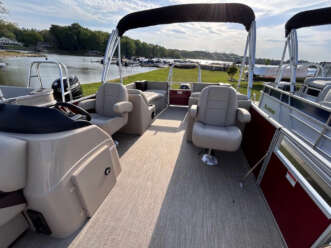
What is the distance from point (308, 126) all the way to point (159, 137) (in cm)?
251

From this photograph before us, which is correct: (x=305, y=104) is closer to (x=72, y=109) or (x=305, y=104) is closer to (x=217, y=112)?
(x=217, y=112)

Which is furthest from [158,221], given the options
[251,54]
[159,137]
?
[251,54]

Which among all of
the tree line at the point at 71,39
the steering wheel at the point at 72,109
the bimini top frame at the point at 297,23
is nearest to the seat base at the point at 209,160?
the steering wheel at the point at 72,109

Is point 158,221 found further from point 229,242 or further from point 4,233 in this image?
point 4,233

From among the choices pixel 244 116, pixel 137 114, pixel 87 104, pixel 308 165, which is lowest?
pixel 308 165

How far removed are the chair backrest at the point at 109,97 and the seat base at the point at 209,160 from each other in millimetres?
→ 1517

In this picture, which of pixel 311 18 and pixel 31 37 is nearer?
pixel 311 18

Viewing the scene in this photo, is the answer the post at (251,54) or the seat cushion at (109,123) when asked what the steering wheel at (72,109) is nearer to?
the seat cushion at (109,123)

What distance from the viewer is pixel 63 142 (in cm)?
105

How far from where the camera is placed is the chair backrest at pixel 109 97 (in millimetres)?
2553

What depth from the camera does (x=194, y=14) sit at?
9.59 ft

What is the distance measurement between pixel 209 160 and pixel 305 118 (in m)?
1.97

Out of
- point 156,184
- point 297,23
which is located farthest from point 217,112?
point 297,23

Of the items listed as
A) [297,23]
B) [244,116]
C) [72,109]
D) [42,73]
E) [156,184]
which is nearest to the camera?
[72,109]
